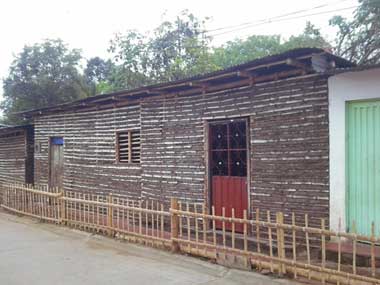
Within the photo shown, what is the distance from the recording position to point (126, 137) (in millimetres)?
11672

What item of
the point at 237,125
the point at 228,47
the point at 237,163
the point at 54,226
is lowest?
the point at 54,226

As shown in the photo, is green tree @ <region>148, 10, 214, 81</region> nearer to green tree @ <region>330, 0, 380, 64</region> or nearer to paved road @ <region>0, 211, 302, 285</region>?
green tree @ <region>330, 0, 380, 64</region>

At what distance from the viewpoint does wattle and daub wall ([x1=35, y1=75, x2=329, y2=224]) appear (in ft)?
23.4

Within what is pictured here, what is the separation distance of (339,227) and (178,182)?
427cm

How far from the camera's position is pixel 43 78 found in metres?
27.6

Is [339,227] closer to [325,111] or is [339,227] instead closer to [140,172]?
[325,111]

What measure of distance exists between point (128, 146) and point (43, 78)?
1837 cm

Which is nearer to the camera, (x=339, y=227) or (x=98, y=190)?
(x=339, y=227)

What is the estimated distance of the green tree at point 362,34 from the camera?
56.5 feet

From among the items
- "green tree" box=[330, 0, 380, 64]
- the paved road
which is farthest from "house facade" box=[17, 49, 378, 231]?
"green tree" box=[330, 0, 380, 64]

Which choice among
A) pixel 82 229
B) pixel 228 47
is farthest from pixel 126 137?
pixel 228 47

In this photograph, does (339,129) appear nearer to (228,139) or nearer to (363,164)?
(363,164)

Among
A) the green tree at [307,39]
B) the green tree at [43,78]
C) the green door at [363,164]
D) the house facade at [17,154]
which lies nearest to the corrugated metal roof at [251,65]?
the green door at [363,164]

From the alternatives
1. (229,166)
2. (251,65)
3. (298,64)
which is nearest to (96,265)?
(229,166)
